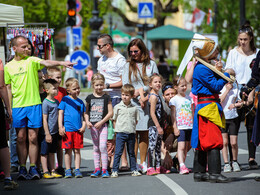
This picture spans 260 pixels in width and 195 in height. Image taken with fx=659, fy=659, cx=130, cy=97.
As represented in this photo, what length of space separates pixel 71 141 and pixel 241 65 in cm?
293

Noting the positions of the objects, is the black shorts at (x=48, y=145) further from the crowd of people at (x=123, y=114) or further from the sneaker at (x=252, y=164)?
the sneaker at (x=252, y=164)

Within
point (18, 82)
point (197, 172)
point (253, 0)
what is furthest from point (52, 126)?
point (253, 0)

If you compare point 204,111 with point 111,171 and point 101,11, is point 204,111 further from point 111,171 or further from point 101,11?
point 101,11

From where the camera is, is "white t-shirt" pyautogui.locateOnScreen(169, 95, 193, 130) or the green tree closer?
"white t-shirt" pyautogui.locateOnScreen(169, 95, 193, 130)

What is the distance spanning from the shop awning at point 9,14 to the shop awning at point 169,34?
2156cm

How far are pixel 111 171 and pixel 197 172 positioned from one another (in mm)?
1608

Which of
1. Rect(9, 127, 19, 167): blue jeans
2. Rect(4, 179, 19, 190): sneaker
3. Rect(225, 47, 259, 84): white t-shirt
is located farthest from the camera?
Rect(225, 47, 259, 84): white t-shirt

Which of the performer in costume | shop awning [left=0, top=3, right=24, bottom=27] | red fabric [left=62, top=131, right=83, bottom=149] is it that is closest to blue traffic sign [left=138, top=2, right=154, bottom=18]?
shop awning [left=0, top=3, right=24, bottom=27]

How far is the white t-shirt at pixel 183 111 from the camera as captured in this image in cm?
936

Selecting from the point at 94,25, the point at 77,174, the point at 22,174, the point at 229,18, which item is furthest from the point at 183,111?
the point at 229,18

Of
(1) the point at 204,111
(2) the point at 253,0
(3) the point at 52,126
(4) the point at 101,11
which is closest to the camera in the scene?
(1) the point at 204,111

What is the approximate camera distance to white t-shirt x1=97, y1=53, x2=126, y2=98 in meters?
9.70

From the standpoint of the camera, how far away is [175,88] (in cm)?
968

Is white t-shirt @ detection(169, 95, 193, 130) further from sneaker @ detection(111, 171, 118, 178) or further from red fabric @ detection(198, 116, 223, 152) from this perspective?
sneaker @ detection(111, 171, 118, 178)
